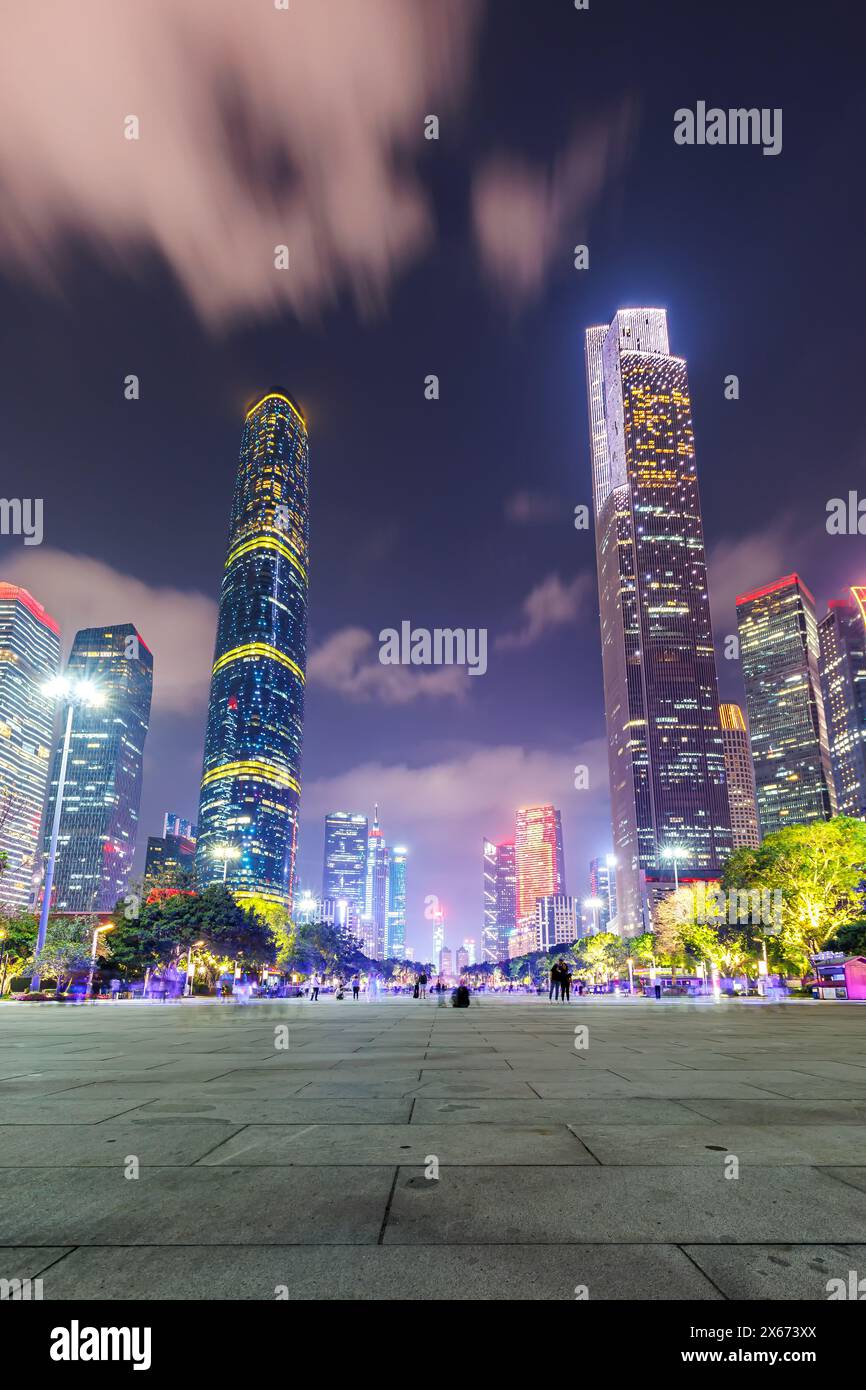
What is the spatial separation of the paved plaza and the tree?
1657 inches

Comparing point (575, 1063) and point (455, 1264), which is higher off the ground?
point (455, 1264)

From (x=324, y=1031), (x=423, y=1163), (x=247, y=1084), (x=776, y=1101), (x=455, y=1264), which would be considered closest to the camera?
(x=455, y=1264)


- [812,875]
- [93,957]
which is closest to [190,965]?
[93,957]

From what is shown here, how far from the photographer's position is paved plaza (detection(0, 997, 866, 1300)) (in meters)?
2.98

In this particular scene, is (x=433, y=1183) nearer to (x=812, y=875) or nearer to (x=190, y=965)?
(x=812, y=875)

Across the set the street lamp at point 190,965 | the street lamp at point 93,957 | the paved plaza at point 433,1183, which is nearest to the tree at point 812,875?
the paved plaza at point 433,1183

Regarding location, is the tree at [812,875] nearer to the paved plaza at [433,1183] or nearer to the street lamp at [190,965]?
the paved plaza at [433,1183]

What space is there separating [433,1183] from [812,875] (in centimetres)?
4972

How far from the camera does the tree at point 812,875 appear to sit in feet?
151

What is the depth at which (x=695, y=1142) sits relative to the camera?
519 centimetres

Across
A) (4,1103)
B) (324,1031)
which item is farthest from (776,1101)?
(324,1031)

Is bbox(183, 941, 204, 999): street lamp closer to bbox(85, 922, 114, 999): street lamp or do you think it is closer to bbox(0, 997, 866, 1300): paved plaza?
bbox(85, 922, 114, 999): street lamp
